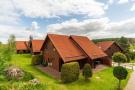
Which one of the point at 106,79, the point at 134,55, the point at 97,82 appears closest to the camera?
the point at 97,82

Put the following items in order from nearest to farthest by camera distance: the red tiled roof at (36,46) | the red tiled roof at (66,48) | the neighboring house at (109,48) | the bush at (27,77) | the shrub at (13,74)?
1. the shrub at (13,74)
2. the bush at (27,77)
3. the red tiled roof at (66,48)
4. the neighboring house at (109,48)
5. the red tiled roof at (36,46)

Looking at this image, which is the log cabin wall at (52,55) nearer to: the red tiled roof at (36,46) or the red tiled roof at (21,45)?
the red tiled roof at (36,46)

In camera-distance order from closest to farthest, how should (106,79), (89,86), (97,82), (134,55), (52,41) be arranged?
(89,86) → (97,82) → (106,79) → (52,41) → (134,55)

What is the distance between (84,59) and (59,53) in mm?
8379

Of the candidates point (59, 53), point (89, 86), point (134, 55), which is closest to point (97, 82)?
point (89, 86)

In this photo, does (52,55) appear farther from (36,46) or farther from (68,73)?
(36,46)

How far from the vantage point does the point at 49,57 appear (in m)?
39.8

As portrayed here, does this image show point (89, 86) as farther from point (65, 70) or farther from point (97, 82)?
point (65, 70)

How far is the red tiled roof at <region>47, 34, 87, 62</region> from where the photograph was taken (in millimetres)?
34844

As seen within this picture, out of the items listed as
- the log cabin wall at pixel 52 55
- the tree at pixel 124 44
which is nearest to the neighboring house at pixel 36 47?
the log cabin wall at pixel 52 55

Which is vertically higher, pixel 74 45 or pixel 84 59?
pixel 74 45

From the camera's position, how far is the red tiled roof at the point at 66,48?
34.8 meters

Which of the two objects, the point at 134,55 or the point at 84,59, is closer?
the point at 84,59

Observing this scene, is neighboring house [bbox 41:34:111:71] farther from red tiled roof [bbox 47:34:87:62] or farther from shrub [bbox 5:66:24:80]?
shrub [bbox 5:66:24:80]
